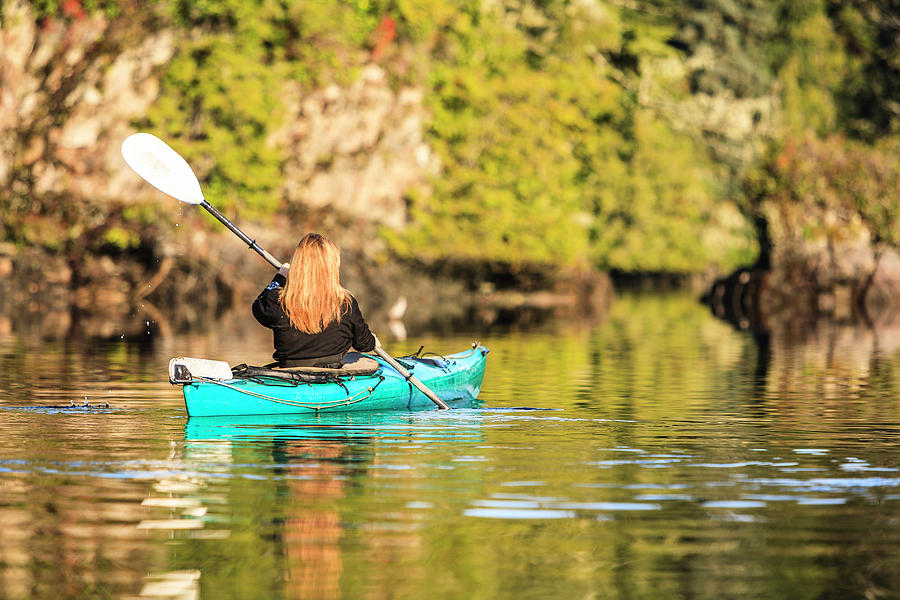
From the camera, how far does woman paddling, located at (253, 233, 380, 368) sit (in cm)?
1200

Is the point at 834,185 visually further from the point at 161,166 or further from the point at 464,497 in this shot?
the point at 464,497

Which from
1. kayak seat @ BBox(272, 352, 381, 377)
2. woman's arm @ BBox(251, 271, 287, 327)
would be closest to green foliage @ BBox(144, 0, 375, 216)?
kayak seat @ BBox(272, 352, 381, 377)

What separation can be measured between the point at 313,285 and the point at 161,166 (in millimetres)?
3567

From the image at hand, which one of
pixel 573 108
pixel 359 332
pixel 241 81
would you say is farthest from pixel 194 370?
pixel 573 108

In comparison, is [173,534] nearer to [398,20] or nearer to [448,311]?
[448,311]

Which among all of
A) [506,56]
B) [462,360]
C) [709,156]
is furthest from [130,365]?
[709,156]

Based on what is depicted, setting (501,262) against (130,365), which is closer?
(130,365)

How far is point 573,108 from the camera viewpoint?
4959 cm

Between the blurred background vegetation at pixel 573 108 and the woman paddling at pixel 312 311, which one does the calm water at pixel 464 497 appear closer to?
the woman paddling at pixel 312 311

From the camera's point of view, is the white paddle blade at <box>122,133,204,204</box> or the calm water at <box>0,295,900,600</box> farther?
the white paddle blade at <box>122,133,204,204</box>

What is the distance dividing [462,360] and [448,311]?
21.6m

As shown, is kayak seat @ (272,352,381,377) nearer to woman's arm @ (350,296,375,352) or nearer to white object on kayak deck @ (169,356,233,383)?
woman's arm @ (350,296,375,352)

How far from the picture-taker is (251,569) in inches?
253

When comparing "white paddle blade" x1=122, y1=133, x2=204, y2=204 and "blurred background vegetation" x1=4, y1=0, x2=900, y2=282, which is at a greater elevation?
"blurred background vegetation" x1=4, y1=0, x2=900, y2=282
